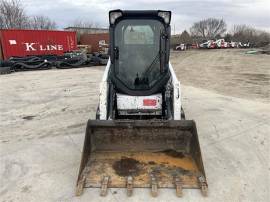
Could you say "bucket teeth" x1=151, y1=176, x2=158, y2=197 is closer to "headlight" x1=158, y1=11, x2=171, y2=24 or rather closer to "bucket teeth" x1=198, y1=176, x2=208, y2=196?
"bucket teeth" x1=198, y1=176, x2=208, y2=196

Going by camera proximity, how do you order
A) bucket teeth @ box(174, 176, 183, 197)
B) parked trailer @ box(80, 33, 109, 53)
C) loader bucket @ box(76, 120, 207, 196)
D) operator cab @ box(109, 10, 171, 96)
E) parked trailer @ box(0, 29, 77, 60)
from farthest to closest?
parked trailer @ box(80, 33, 109, 53), parked trailer @ box(0, 29, 77, 60), operator cab @ box(109, 10, 171, 96), loader bucket @ box(76, 120, 207, 196), bucket teeth @ box(174, 176, 183, 197)

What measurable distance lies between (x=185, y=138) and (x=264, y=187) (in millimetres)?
1229

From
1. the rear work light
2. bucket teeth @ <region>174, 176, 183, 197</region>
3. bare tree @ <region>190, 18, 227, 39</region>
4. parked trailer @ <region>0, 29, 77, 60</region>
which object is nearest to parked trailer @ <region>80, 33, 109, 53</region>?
parked trailer @ <region>0, 29, 77, 60</region>

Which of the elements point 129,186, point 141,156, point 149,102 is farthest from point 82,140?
point 129,186

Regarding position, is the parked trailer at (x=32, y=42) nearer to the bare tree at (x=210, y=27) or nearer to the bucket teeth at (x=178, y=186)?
the bucket teeth at (x=178, y=186)

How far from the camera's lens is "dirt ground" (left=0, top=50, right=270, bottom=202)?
3707mm

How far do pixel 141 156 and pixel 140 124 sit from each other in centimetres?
47

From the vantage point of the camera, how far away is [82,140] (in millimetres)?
5469

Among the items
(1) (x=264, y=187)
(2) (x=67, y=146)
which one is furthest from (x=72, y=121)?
(1) (x=264, y=187)

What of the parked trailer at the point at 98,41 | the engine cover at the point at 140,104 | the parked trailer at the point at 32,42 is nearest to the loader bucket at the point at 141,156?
the engine cover at the point at 140,104

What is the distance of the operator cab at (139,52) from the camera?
487cm

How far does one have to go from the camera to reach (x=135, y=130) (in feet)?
14.0

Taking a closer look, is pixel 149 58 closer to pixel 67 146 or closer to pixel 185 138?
pixel 185 138

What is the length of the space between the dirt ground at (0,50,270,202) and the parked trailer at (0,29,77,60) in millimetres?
8214
